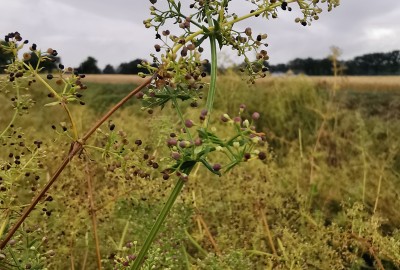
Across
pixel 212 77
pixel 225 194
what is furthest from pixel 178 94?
pixel 225 194

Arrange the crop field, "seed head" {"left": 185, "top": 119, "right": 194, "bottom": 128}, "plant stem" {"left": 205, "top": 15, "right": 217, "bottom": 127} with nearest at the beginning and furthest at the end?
"seed head" {"left": 185, "top": 119, "right": 194, "bottom": 128}
"plant stem" {"left": 205, "top": 15, "right": 217, "bottom": 127}
the crop field

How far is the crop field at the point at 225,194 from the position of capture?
7.22 ft

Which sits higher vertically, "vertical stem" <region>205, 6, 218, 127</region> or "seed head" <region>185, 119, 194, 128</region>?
"vertical stem" <region>205, 6, 218, 127</region>

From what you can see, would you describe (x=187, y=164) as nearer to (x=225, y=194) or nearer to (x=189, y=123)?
(x=189, y=123)

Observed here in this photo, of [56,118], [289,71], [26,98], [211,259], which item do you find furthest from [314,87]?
[26,98]

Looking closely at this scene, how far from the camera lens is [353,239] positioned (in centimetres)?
365

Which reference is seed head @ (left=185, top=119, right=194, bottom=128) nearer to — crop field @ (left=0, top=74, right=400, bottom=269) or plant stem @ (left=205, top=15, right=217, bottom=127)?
plant stem @ (left=205, top=15, right=217, bottom=127)

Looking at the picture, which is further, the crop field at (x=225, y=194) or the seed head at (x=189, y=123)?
the crop field at (x=225, y=194)

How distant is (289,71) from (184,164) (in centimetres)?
1093

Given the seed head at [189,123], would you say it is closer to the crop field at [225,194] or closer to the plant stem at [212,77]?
the plant stem at [212,77]

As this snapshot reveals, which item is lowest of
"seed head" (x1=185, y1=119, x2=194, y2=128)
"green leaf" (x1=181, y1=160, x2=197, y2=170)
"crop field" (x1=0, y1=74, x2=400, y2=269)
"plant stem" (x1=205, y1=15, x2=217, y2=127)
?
"crop field" (x1=0, y1=74, x2=400, y2=269)

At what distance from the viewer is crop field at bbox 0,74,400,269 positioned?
7.22ft

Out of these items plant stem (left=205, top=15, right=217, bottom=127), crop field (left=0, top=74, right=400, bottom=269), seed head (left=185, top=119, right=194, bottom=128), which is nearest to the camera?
seed head (left=185, top=119, right=194, bottom=128)

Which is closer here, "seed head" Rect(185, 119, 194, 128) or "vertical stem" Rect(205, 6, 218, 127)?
"seed head" Rect(185, 119, 194, 128)
